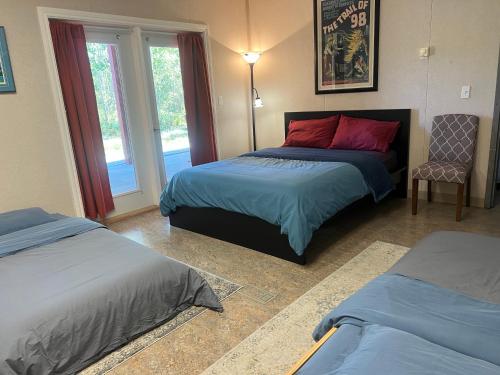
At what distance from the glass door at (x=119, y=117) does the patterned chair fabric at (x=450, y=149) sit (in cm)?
304

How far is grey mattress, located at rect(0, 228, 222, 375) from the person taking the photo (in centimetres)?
159

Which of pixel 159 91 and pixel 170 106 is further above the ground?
pixel 159 91

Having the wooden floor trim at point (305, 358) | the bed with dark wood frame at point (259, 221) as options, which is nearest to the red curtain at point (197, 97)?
the bed with dark wood frame at point (259, 221)

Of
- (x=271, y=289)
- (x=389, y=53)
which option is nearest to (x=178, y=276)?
(x=271, y=289)

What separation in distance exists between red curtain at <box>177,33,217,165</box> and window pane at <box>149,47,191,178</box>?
0.29 feet

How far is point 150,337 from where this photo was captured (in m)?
2.00

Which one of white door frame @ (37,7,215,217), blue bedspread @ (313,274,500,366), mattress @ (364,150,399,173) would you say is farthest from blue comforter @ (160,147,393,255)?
blue bedspread @ (313,274,500,366)

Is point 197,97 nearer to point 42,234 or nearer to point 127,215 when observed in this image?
point 127,215

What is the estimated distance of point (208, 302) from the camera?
2221mm

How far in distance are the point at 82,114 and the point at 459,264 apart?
135 inches

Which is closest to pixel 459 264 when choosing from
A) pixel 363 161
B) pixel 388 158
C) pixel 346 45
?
pixel 363 161

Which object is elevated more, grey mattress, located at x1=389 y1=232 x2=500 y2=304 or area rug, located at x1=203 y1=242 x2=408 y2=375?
grey mattress, located at x1=389 y1=232 x2=500 y2=304

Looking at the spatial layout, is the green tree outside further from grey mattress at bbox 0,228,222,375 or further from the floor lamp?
grey mattress at bbox 0,228,222,375

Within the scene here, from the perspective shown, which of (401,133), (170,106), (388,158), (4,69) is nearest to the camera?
(4,69)
